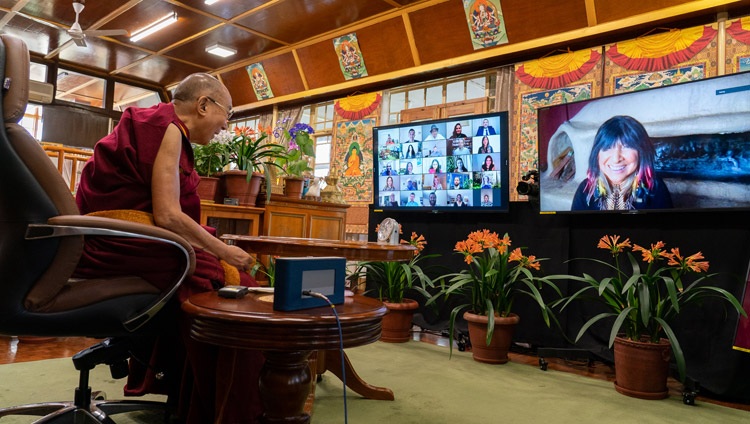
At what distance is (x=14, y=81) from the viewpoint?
1.09 metres

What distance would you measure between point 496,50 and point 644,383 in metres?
3.41

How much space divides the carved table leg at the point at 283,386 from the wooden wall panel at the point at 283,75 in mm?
5881

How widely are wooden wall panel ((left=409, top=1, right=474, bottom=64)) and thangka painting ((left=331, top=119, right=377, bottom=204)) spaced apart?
109cm

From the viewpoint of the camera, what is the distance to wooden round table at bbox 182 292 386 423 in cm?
93

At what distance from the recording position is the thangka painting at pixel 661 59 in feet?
12.0

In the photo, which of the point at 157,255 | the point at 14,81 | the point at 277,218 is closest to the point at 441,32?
the point at 277,218

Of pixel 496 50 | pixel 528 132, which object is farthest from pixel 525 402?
pixel 496 50

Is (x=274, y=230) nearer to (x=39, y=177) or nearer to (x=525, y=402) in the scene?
(x=525, y=402)

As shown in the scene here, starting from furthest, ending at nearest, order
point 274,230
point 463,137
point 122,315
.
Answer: point 463,137 → point 274,230 → point 122,315

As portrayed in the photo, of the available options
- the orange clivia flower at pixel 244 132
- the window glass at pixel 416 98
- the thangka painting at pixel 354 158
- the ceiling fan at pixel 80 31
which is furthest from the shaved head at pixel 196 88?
the ceiling fan at pixel 80 31

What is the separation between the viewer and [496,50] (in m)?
4.72

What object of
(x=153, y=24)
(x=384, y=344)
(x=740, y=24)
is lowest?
(x=384, y=344)

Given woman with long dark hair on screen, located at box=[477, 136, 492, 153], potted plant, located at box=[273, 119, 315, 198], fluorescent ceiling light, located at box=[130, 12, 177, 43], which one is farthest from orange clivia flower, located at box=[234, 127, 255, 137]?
fluorescent ceiling light, located at box=[130, 12, 177, 43]

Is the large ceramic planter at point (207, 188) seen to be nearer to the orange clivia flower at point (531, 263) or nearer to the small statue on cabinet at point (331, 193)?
the small statue on cabinet at point (331, 193)
